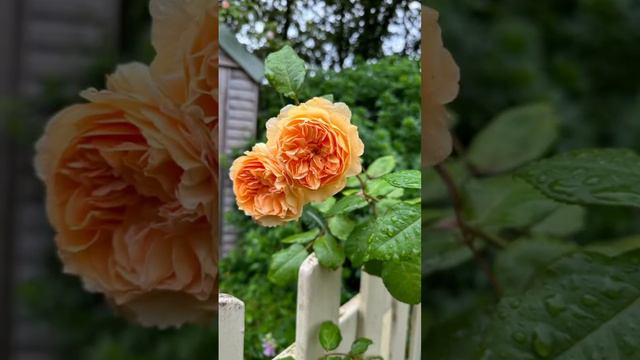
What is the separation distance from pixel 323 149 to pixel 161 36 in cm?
26

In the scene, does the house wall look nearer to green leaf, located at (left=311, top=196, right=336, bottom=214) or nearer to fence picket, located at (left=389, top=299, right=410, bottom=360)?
green leaf, located at (left=311, top=196, right=336, bottom=214)

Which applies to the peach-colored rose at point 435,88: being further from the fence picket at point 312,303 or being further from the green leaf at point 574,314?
the fence picket at point 312,303

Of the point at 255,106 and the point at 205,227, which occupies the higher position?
the point at 255,106

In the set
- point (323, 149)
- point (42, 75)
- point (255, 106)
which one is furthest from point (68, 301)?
point (255, 106)

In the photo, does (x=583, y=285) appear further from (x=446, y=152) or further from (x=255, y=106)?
(x=255, y=106)

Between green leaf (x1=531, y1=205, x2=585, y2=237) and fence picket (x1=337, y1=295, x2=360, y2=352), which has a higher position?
green leaf (x1=531, y1=205, x2=585, y2=237)

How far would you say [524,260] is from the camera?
1.33 feet

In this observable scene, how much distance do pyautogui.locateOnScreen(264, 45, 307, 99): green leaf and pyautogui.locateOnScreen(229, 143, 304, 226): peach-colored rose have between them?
104mm

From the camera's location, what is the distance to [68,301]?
0.52 metres

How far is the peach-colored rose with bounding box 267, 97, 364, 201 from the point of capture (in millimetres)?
721

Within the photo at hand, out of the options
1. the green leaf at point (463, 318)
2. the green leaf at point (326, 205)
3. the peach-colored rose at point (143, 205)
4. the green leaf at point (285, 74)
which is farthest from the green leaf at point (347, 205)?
the green leaf at point (463, 318)

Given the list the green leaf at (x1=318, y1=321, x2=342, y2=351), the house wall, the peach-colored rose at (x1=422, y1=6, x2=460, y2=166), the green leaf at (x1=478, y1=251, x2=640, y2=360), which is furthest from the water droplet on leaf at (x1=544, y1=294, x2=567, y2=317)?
the house wall

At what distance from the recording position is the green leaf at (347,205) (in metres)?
0.82

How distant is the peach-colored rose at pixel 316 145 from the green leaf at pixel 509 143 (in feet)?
1.13
